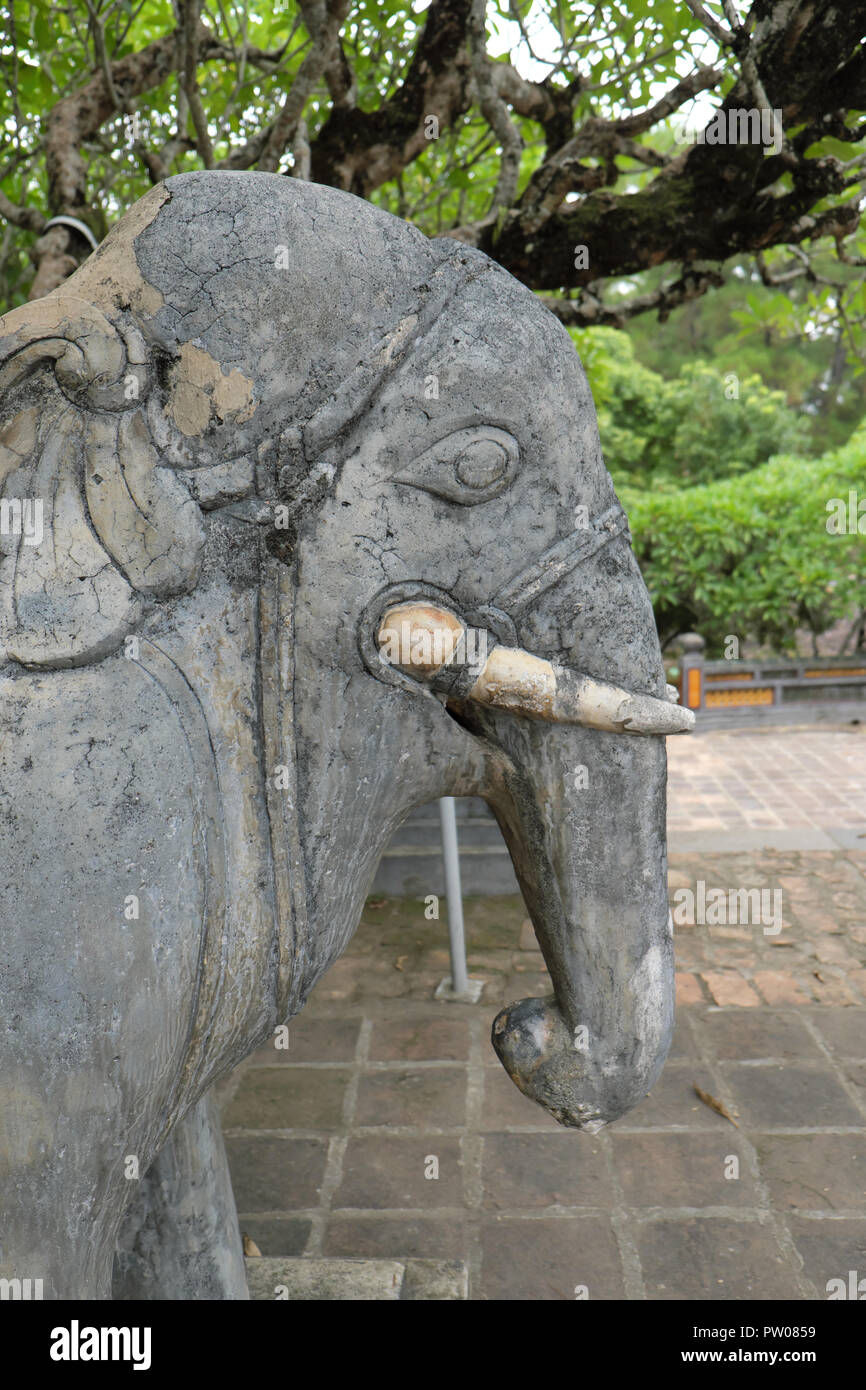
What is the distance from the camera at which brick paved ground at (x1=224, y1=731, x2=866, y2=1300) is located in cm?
289

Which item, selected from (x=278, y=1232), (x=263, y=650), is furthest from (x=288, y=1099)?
(x=263, y=650)

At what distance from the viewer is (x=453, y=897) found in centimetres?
425

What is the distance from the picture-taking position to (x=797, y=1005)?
4.28 metres

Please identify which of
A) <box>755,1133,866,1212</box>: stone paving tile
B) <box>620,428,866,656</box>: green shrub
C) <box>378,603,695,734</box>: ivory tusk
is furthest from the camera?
<box>620,428,866,656</box>: green shrub

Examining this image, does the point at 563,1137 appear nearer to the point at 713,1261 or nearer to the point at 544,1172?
the point at 544,1172

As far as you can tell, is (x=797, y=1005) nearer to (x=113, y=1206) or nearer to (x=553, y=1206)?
(x=553, y=1206)

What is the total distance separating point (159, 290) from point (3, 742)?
0.52 m

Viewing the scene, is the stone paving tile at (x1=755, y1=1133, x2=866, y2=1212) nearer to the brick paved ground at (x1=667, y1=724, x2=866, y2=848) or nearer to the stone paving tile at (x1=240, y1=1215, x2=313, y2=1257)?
the stone paving tile at (x1=240, y1=1215, x2=313, y2=1257)

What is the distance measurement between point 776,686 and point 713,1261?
23.2 ft

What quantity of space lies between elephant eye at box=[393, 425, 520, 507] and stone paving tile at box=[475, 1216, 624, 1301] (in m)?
2.19

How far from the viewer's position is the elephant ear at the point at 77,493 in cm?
117

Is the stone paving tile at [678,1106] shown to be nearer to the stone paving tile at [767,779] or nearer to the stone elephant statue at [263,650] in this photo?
the stone elephant statue at [263,650]

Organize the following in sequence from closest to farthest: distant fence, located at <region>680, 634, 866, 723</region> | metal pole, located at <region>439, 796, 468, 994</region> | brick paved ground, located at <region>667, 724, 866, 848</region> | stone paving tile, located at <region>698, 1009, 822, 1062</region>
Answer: stone paving tile, located at <region>698, 1009, 822, 1062</region>
metal pole, located at <region>439, 796, 468, 994</region>
brick paved ground, located at <region>667, 724, 866, 848</region>
distant fence, located at <region>680, 634, 866, 723</region>

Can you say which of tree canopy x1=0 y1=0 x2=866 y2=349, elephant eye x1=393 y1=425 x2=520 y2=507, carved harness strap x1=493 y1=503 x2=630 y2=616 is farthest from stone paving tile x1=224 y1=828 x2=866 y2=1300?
tree canopy x1=0 y1=0 x2=866 y2=349
